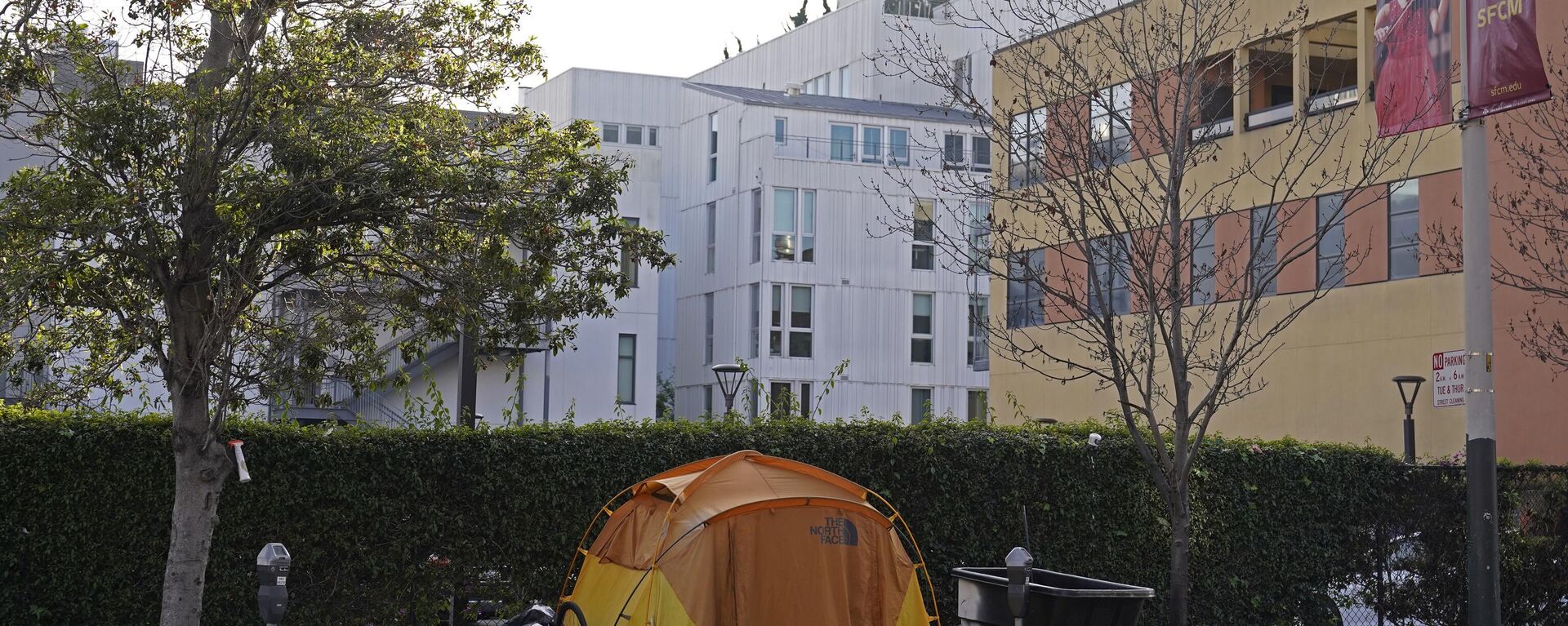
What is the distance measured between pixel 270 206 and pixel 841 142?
120ft

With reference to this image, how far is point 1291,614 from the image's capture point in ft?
49.3

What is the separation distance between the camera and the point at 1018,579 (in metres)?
9.93

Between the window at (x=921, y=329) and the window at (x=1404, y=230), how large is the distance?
2248cm

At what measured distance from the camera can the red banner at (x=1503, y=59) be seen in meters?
11.1

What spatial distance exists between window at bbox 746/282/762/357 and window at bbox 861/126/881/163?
213 inches

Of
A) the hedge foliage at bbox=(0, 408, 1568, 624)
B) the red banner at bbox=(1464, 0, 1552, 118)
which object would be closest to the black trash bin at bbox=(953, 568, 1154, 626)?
the hedge foliage at bbox=(0, 408, 1568, 624)

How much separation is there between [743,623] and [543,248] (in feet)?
10.6

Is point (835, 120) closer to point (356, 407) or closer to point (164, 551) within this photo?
point (356, 407)

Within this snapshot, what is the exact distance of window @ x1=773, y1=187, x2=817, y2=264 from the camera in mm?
44844

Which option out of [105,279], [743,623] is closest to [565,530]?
[743,623]

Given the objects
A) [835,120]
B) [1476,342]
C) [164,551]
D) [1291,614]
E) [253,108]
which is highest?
[835,120]

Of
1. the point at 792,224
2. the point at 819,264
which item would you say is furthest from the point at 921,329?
the point at 792,224

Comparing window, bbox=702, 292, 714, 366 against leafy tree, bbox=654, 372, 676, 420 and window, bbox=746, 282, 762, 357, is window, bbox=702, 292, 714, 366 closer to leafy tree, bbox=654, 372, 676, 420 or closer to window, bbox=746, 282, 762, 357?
window, bbox=746, 282, 762, 357

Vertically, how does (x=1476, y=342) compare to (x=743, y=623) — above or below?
above
